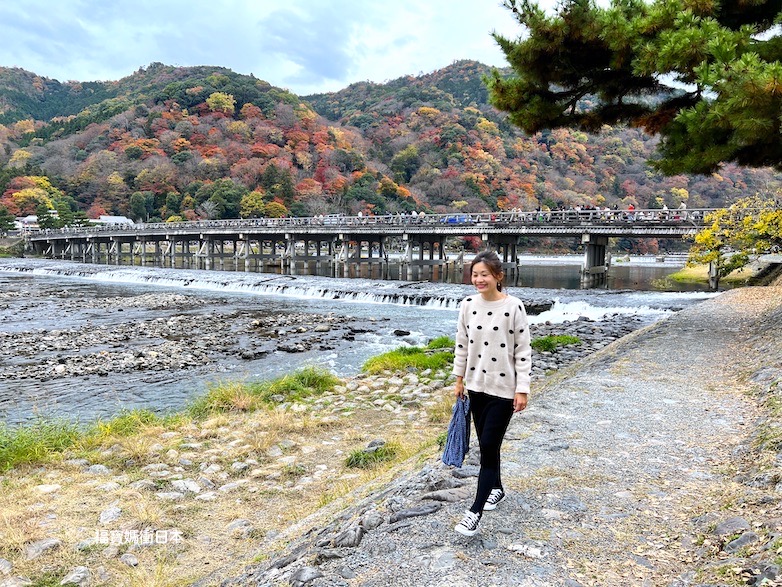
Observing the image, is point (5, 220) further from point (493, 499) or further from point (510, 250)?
point (493, 499)

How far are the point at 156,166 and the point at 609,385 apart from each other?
224ft

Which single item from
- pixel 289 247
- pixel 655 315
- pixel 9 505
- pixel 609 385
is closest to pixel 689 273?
pixel 655 315

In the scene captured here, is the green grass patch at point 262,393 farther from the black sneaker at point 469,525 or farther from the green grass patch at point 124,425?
the black sneaker at point 469,525

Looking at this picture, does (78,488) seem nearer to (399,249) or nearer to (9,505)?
(9,505)

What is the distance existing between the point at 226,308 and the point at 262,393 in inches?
523

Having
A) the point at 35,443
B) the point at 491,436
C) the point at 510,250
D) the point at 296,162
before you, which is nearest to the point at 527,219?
the point at 510,250

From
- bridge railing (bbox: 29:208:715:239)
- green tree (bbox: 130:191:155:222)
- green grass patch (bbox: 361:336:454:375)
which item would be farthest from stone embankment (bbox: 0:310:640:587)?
green tree (bbox: 130:191:155:222)

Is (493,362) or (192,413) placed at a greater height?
(493,362)

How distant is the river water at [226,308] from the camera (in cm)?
898

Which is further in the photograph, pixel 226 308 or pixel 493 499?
pixel 226 308

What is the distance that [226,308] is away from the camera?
20.7 metres

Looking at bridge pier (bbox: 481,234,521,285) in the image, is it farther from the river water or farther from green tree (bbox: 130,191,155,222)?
green tree (bbox: 130,191,155,222)

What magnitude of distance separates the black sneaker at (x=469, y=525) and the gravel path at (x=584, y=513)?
5 centimetres

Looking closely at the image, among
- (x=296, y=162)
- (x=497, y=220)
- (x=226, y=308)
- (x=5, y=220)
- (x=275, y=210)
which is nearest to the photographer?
(x=226, y=308)
